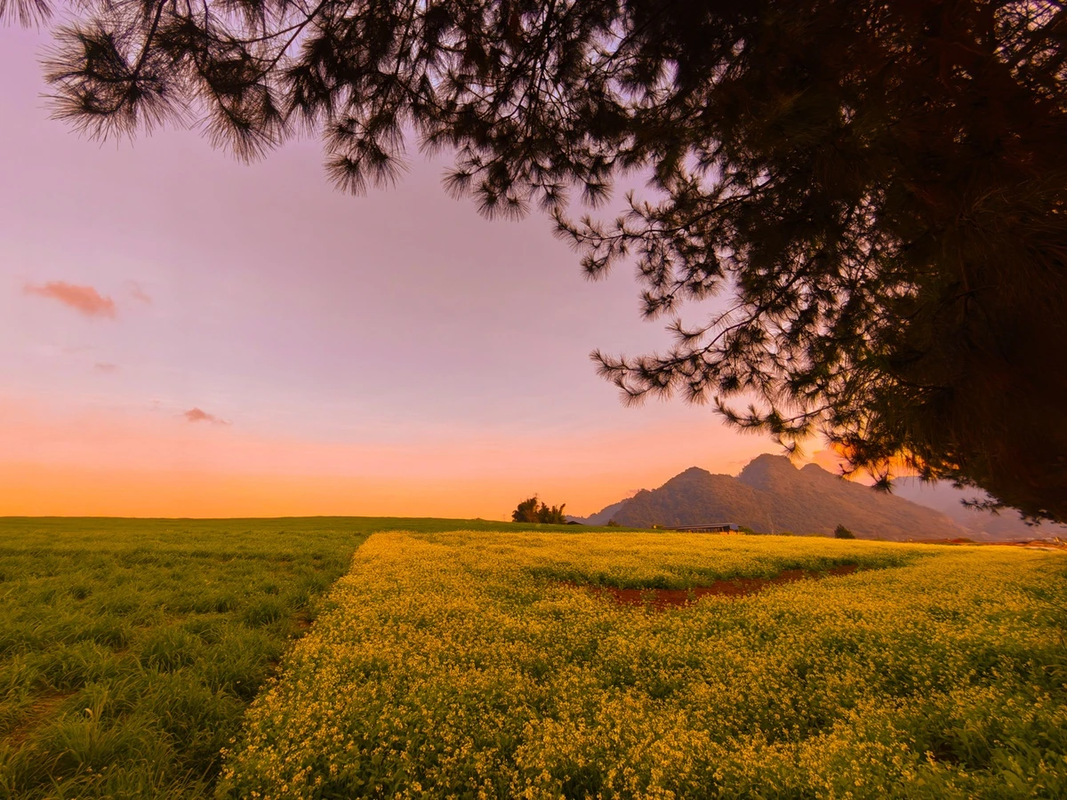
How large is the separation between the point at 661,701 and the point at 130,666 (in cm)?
585

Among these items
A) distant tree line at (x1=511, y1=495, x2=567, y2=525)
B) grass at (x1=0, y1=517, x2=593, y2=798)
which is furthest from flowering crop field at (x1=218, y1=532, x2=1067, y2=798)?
distant tree line at (x1=511, y1=495, x2=567, y2=525)

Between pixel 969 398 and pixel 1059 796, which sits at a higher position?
pixel 969 398

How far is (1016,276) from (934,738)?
4.13 m

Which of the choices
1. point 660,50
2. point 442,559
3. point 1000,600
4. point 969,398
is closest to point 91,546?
point 442,559

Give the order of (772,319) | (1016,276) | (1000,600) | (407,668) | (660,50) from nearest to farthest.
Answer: (1016,276)
(407,668)
(660,50)
(772,319)
(1000,600)

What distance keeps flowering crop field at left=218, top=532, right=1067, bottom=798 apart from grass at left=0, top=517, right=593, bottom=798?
421mm

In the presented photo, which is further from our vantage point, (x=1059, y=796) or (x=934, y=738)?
(x=934, y=738)

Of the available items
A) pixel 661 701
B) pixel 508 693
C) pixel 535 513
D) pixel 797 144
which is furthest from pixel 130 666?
pixel 535 513

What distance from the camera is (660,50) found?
5.29m

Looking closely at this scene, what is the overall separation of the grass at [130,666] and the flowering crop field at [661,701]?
0.42 m

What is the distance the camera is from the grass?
3.10 meters

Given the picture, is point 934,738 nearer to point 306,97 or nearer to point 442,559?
point 306,97

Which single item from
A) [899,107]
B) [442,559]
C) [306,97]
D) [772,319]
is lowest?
[442,559]

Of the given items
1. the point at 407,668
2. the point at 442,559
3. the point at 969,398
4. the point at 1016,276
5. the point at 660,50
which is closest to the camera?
the point at 1016,276
